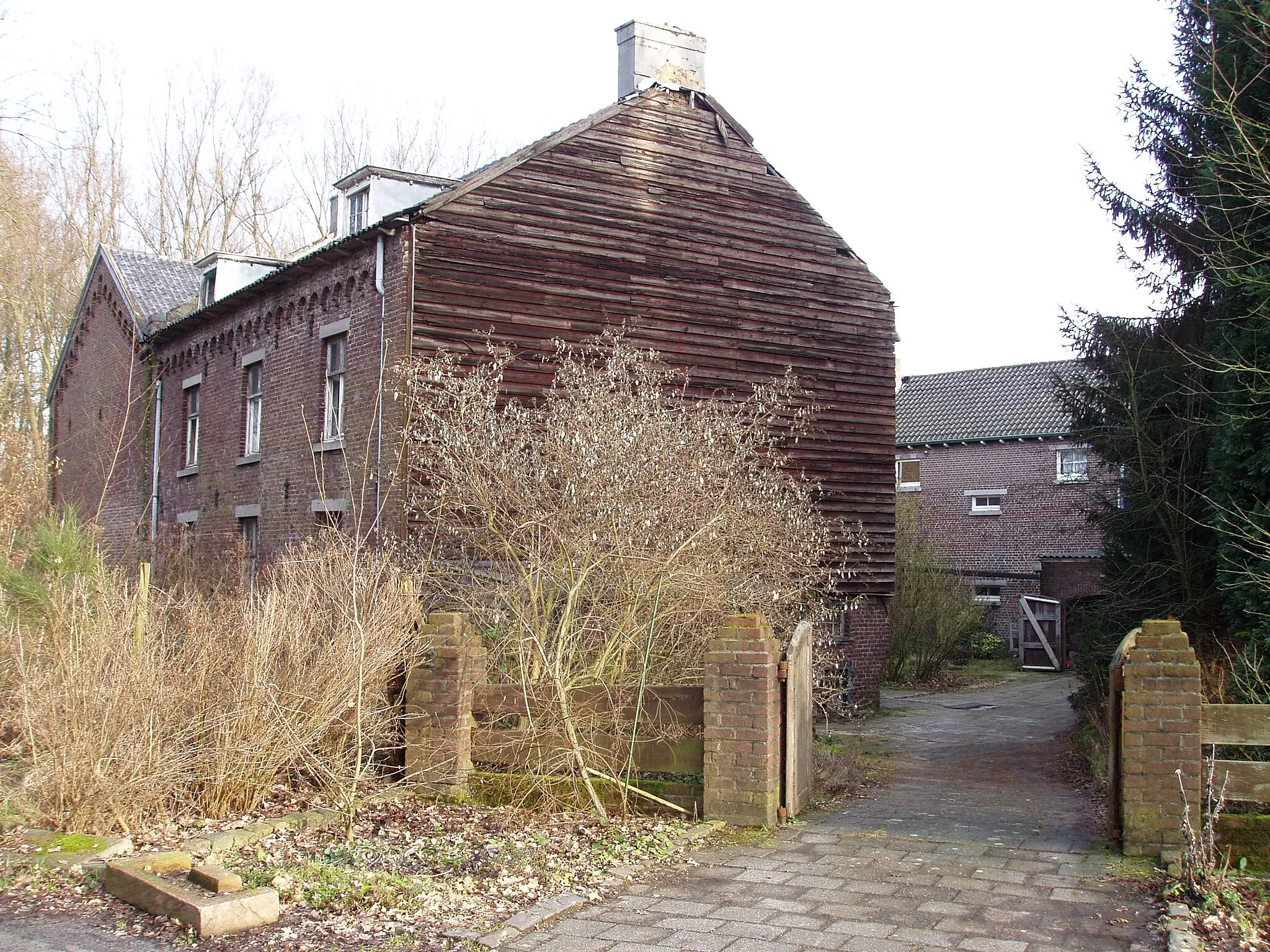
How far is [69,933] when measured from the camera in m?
6.01

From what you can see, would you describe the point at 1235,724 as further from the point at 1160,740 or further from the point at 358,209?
the point at 358,209

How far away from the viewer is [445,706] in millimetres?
9188

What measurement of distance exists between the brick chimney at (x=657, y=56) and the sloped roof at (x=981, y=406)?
60.0 ft

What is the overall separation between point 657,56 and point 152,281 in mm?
13974

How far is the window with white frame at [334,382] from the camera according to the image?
17391 millimetres

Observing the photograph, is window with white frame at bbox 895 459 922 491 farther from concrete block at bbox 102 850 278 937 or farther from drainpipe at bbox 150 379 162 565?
concrete block at bbox 102 850 278 937

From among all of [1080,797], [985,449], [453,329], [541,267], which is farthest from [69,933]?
[985,449]

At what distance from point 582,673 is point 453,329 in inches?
314

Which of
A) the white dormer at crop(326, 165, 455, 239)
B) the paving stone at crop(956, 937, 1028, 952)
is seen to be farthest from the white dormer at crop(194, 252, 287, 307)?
the paving stone at crop(956, 937, 1028, 952)

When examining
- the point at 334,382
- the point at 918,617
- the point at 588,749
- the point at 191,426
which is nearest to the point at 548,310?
the point at 334,382

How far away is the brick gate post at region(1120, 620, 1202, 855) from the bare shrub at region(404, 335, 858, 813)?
3.29 metres

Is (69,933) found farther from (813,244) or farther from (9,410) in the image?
(9,410)

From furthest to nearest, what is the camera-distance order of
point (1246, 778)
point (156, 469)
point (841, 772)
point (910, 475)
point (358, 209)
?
point (910, 475) → point (156, 469) → point (358, 209) → point (841, 772) → point (1246, 778)

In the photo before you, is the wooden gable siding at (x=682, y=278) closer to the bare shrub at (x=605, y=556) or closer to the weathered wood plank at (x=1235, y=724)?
the bare shrub at (x=605, y=556)
